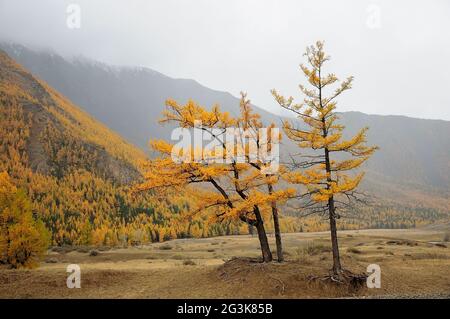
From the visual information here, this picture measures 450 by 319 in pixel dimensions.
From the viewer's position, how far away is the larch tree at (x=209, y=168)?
75.9 feet

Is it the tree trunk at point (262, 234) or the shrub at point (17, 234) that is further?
the shrub at point (17, 234)

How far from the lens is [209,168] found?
22844 mm

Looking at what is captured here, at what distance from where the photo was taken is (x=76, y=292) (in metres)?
23.2

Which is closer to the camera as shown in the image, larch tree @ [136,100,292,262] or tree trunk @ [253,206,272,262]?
larch tree @ [136,100,292,262]

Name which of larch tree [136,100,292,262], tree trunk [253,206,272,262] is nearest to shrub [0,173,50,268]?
larch tree [136,100,292,262]

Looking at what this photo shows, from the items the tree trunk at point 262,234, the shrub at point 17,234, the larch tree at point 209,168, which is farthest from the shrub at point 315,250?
the shrub at point 17,234

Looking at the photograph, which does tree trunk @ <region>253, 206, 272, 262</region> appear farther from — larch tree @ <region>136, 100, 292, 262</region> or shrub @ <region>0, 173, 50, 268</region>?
shrub @ <region>0, 173, 50, 268</region>

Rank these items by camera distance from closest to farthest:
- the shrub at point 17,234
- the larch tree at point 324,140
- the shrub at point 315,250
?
the larch tree at point 324,140, the shrub at point 17,234, the shrub at point 315,250

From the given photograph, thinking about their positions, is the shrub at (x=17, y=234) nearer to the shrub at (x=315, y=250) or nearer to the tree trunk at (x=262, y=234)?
the tree trunk at (x=262, y=234)

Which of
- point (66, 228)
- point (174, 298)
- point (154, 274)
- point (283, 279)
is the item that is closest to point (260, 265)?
point (283, 279)

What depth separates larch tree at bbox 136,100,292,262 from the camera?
23.1m

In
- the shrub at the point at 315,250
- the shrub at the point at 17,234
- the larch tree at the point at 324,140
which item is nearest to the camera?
A: the larch tree at the point at 324,140
